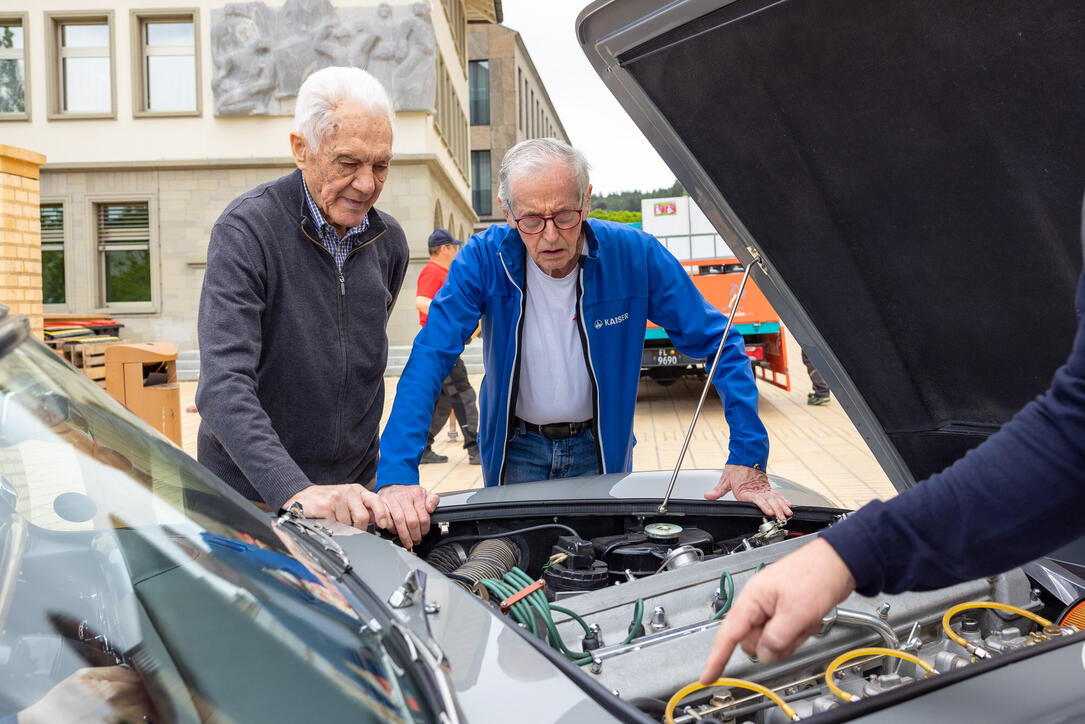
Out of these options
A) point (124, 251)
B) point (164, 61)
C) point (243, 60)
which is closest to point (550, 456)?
point (243, 60)

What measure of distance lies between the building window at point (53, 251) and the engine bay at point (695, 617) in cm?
1843

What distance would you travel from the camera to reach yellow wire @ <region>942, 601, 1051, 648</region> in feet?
4.73

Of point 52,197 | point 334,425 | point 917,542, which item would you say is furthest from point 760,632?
point 52,197

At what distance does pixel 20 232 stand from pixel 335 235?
527cm

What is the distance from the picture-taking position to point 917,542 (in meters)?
0.86

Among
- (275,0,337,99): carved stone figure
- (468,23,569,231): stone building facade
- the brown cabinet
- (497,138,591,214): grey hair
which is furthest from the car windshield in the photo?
(468,23,569,231): stone building facade

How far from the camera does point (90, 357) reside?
25.9ft

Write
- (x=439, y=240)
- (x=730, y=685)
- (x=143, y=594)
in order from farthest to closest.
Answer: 1. (x=439, y=240)
2. (x=730, y=685)
3. (x=143, y=594)

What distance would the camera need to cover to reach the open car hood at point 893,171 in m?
1.46

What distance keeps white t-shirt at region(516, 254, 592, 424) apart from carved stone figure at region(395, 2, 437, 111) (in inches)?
578

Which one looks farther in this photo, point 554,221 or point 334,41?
point 334,41

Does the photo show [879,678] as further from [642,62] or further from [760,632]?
[642,62]

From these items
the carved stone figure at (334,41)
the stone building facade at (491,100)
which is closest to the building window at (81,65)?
the carved stone figure at (334,41)

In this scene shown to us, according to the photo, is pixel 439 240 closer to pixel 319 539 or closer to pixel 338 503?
pixel 338 503
